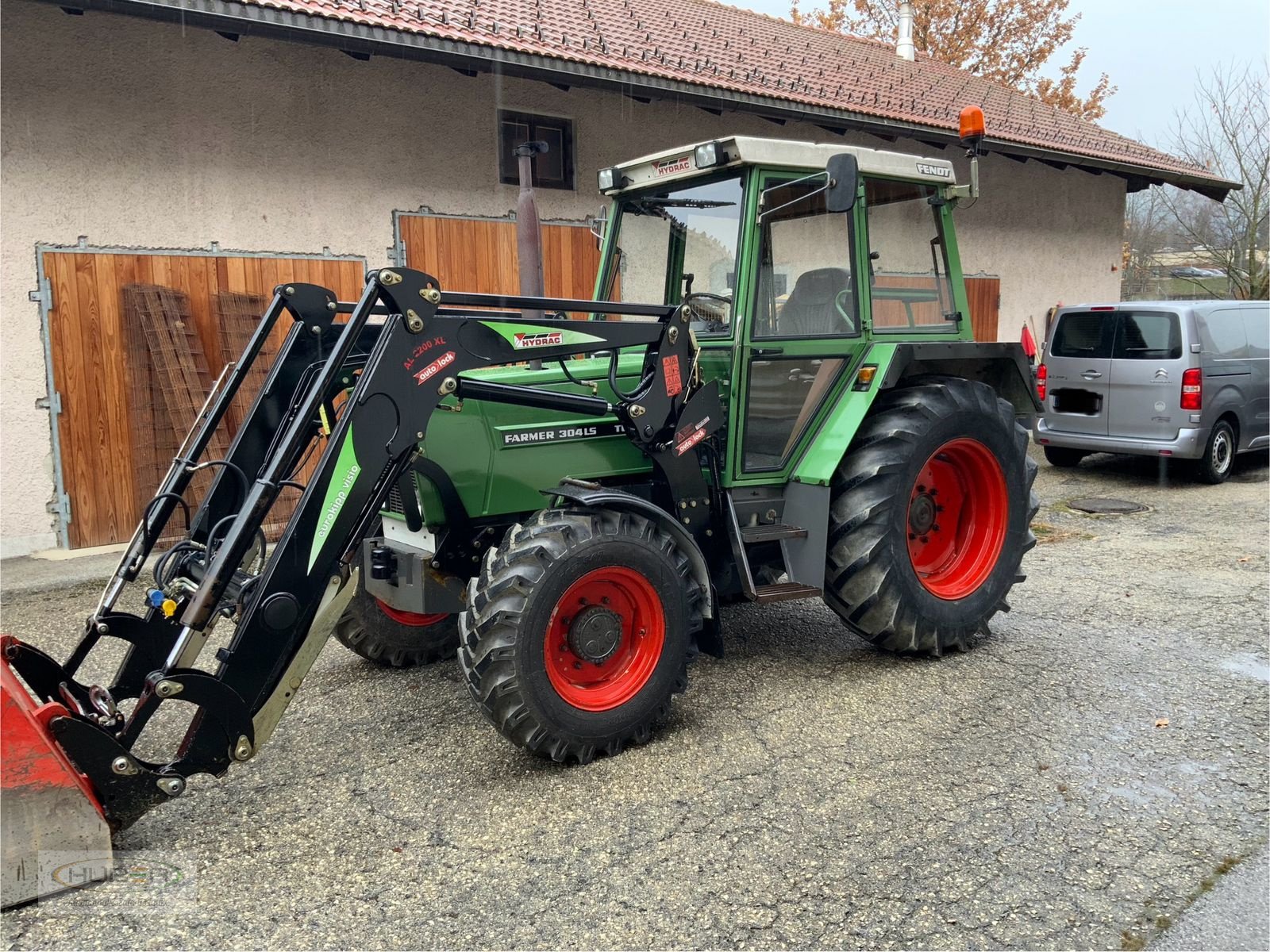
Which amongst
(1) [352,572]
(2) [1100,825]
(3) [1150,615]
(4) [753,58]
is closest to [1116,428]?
(3) [1150,615]

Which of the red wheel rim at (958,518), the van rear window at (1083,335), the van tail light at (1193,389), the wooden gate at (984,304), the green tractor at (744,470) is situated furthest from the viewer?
the wooden gate at (984,304)

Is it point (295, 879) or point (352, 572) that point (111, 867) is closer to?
point (295, 879)

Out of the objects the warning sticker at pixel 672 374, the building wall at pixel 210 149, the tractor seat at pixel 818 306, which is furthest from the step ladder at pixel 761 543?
the building wall at pixel 210 149

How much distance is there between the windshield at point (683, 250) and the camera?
4145mm

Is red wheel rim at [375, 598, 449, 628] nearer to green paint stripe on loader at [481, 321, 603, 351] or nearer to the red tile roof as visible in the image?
green paint stripe on loader at [481, 321, 603, 351]

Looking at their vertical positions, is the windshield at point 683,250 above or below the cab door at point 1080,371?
above

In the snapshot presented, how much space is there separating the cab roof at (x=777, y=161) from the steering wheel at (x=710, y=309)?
0.52 metres

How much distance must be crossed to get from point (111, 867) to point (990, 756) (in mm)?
2817

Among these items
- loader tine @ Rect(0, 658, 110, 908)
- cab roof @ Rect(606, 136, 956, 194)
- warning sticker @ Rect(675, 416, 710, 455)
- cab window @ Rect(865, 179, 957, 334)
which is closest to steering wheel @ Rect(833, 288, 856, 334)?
cab window @ Rect(865, 179, 957, 334)

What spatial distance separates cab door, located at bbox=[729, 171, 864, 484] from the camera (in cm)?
404

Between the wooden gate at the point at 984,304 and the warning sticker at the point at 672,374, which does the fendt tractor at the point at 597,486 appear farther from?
the wooden gate at the point at 984,304

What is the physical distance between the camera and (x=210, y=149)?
6758 millimetres

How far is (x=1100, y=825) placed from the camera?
9.80 ft

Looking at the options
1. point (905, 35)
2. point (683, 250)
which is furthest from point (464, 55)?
point (905, 35)
